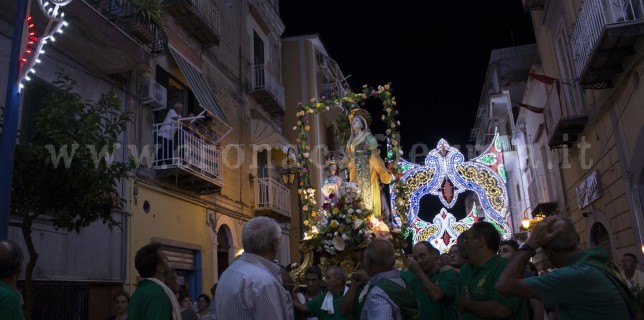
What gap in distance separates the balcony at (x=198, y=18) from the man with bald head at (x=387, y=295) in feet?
33.6

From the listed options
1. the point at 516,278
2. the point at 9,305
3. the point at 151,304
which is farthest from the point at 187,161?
the point at 516,278

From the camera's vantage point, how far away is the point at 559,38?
13445mm

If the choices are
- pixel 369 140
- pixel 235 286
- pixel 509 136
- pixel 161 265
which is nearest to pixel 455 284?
pixel 235 286

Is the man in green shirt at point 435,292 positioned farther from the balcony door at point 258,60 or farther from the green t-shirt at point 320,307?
the balcony door at point 258,60

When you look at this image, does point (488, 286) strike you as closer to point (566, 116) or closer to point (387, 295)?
point (387, 295)

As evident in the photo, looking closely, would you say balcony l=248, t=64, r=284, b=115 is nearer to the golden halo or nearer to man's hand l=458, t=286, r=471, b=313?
the golden halo

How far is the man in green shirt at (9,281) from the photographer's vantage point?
3.22 metres

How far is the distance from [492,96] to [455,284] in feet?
68.6

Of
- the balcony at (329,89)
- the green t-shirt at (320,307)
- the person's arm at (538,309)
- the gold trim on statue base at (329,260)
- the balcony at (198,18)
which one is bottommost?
the person's arm at (538,309)

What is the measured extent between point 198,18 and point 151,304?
1080cm

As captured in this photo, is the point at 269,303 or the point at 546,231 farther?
the point at 269,303

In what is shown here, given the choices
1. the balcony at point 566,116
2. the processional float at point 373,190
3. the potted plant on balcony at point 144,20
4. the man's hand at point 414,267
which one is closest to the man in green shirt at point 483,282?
the man's hand at point 414,267

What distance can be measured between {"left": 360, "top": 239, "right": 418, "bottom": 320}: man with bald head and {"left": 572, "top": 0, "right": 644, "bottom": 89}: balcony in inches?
247

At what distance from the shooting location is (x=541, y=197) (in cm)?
1858
